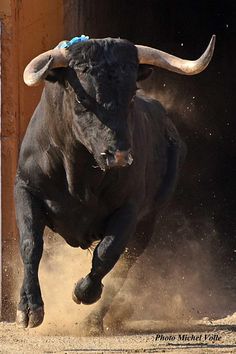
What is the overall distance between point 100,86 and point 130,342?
185 cm

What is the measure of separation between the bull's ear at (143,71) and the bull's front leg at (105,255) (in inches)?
35.9

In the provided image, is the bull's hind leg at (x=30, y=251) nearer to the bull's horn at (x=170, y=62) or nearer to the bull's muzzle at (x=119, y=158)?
the bull's muzzle at (x=119, y=158)

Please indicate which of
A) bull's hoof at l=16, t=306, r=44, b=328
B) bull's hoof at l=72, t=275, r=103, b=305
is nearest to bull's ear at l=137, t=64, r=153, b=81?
bull's hoof at l=72, t=275, r=103, b=305

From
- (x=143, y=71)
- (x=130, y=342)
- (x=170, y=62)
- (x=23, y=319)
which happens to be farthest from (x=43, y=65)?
(x=130, y=342)

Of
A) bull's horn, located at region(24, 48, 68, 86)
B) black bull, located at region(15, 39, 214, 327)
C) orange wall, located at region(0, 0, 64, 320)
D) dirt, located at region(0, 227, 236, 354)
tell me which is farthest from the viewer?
orange wall, located at region(0, 0, 64, 320)

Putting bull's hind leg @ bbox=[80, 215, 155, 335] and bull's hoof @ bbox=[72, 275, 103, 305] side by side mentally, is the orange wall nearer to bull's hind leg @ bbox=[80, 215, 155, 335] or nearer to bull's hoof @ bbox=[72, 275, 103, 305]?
bull's hind leg @ bbox=[80, 215, 155, 335]

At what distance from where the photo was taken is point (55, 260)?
31.5ft

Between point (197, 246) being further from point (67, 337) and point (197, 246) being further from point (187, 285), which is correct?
point (67, 337)

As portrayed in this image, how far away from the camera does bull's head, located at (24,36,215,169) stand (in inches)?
277

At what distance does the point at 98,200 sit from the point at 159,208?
1.47 m

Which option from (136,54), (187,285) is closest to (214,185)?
(187,285)

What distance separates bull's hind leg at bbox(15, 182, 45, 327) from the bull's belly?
0.32 ft

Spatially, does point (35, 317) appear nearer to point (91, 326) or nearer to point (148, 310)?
point (91, 326)

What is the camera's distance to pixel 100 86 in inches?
279
